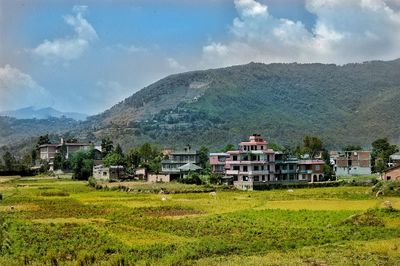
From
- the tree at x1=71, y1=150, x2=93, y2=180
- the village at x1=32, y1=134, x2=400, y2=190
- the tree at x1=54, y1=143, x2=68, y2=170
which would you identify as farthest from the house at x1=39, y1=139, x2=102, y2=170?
the tree at x1=71, y1=150, x2=93, y2=180

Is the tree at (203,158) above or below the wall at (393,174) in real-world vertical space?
above

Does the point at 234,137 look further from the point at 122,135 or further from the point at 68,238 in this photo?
the point at 68,238

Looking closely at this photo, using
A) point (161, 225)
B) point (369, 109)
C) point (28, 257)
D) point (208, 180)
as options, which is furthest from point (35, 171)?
point (369, 109)

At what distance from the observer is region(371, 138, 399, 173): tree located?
86556 mm

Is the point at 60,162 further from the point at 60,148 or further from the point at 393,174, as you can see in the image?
the point at 393,174

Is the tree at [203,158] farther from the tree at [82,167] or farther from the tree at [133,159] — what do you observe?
the tree at [82,167]

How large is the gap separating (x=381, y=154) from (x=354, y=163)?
7508 mm

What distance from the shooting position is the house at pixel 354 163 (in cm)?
8588

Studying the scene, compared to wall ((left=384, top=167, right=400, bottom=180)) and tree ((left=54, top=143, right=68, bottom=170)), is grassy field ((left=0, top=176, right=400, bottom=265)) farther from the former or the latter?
tree ((left=54, top=143, right=68, bottom=170))

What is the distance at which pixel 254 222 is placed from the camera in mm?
31469

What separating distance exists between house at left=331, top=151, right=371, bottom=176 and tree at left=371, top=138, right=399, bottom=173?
6.23 ft

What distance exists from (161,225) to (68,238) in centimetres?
582

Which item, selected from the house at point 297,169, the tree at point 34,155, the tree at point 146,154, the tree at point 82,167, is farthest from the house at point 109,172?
the tree at point 34,155

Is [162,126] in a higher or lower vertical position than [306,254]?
higher
